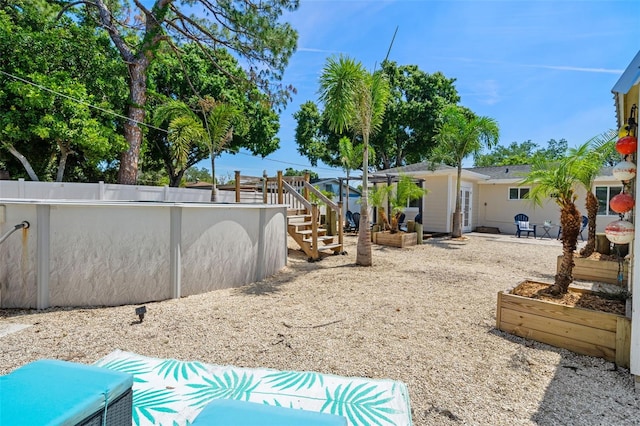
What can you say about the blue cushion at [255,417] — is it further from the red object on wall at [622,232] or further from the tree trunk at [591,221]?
the tree trunk at [591,221]

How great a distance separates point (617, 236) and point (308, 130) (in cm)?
2512

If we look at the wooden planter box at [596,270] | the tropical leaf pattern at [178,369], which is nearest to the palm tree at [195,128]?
the tropical leaf pattern at [178,369]

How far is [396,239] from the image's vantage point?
1031cm

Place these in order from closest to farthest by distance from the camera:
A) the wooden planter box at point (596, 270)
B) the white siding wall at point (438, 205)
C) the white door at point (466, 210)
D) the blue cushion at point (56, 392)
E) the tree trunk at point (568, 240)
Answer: the blue cushion at point (56, 392) < the tree trunk at point (568, 240) < the wooden planter box at point (596, 270) < the white siding wall at point (438, 205) < the white door at point (466, 210)

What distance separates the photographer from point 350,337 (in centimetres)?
338

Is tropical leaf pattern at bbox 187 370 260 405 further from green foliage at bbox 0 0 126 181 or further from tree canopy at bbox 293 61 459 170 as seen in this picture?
tree canopy at bbox 293 61 459 170

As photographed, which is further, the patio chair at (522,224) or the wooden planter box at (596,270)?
the patio chair at (522,224)

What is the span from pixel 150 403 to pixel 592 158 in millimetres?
6603

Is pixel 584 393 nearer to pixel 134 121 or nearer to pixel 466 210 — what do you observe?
pixel 466 210

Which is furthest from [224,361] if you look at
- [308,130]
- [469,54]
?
[308,130]

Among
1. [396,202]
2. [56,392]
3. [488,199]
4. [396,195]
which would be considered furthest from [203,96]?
[56,392]

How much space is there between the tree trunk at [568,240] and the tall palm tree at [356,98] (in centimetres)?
381

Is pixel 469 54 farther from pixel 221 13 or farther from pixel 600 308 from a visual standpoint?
pixel 221 13

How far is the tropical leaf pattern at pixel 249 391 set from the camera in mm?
2123
